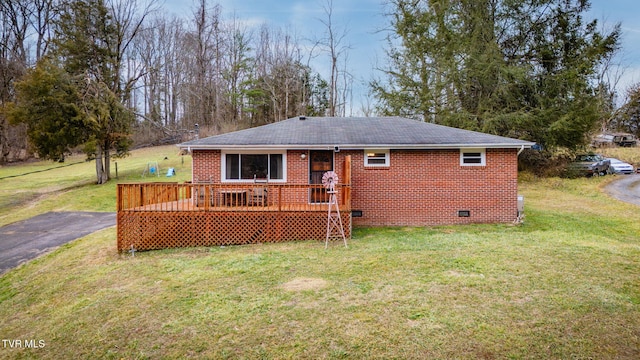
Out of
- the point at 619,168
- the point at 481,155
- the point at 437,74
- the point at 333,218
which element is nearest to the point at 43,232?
the point at 333,218

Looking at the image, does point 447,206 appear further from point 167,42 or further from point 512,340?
point 167,42

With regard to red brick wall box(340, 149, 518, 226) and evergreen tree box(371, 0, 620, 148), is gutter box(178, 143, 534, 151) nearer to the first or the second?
red brick wall box(340, 149, 518, 226)

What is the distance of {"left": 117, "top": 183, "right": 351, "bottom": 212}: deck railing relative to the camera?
29.8ft

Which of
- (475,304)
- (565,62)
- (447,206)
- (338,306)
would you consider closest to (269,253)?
(338,306)

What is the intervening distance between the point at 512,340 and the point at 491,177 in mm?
8113

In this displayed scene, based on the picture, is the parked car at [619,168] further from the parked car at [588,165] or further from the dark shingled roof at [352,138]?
the dark shingled roof at [352,138]

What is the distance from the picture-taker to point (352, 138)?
1153 cm

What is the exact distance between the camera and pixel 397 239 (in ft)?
30.3

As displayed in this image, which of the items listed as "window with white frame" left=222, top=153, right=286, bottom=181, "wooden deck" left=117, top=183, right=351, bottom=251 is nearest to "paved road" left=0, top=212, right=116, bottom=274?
"wooden deck" left=117, top=183, right=351, bottom=251

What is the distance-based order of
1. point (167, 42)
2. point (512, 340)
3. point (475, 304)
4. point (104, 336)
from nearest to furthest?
point (512, 340), point (104, 336), point (475, 304), point (167, 42)

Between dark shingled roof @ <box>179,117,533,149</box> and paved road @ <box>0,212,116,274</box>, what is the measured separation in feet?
15.8

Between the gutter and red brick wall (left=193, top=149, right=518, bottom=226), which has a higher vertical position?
the gutter

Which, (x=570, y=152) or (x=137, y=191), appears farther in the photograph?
(x=570, y=152)

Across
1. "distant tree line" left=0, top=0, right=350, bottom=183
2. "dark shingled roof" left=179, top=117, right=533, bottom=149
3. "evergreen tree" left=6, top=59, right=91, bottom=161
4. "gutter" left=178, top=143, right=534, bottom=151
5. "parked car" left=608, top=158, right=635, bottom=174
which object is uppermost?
"distant tree line" left=0, top=0, right=350, bottom=183
